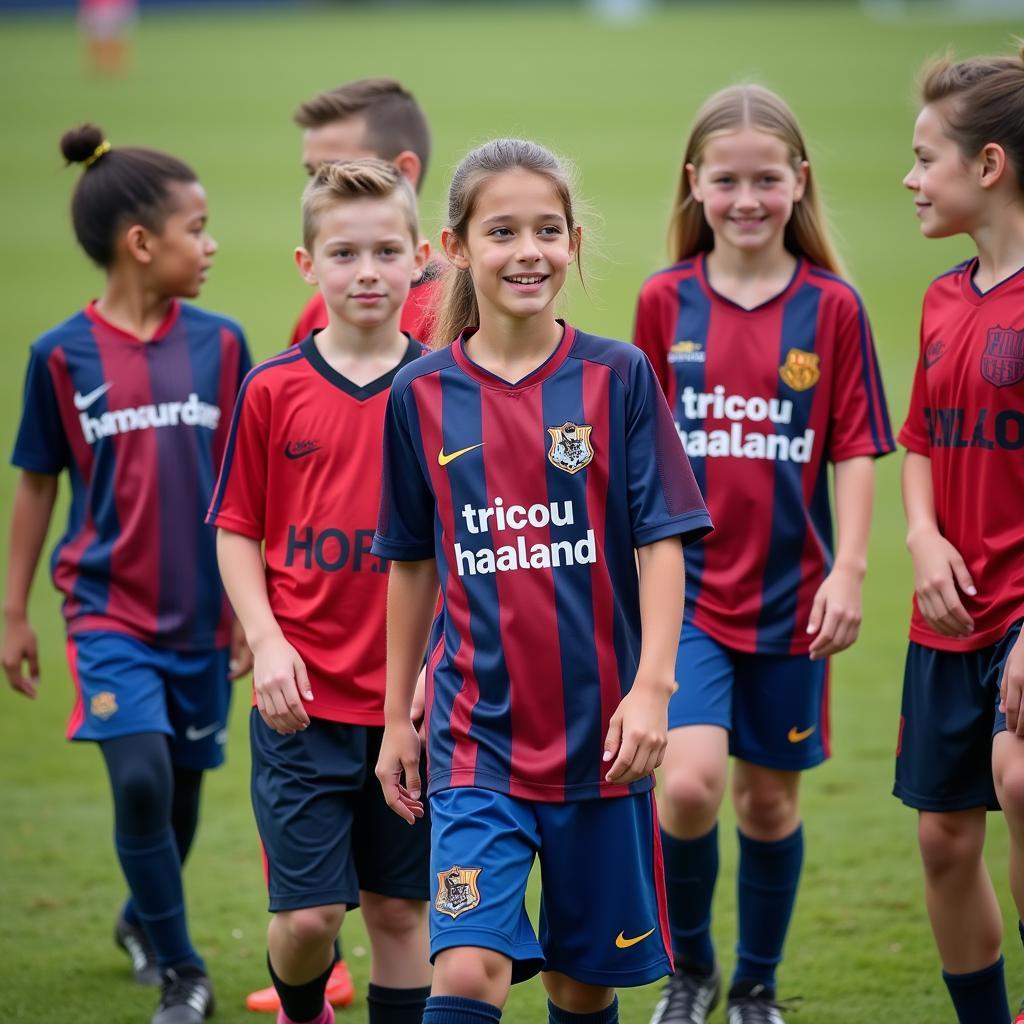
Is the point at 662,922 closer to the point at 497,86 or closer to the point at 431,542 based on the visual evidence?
the point at 431,542

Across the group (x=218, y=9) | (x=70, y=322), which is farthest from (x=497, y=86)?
(x=70, y=322)

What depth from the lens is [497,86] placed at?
34.5 metres

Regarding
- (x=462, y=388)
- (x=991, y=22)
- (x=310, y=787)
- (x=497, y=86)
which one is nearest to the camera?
(x=462, y=388)

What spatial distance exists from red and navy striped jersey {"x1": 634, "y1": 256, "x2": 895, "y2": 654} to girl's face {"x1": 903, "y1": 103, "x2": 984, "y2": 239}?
51 centimetres

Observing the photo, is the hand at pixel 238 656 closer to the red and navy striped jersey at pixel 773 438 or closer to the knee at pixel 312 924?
the knee at pixel 312 924

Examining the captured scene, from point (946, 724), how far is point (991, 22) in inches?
1564

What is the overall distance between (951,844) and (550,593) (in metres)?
1.16

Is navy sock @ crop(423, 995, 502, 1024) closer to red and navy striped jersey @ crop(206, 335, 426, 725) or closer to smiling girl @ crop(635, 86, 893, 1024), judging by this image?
red and navy striped jersey @ crop(206, 335, 426, 725)

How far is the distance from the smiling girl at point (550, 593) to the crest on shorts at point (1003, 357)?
82 centimetres

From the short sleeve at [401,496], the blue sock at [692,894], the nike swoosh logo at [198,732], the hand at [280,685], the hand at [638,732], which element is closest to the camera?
the hand at [638,732]

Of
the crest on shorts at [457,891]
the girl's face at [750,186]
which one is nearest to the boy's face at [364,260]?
the girl's face at [750,186]

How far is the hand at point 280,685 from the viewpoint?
3410mm

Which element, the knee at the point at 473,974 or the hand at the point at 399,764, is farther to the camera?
the hand at the point at 399,764

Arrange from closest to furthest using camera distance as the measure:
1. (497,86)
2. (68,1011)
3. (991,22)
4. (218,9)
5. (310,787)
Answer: (310,787) → (68,1011) → (497,86) → (991,22) → (218,9)
